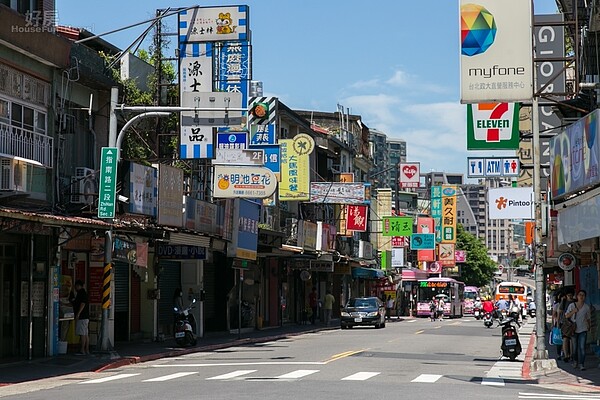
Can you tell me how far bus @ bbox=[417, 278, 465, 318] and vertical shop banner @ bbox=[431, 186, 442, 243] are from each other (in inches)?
356

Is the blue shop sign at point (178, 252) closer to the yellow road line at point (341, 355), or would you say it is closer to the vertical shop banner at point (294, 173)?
the yellow road line at point (341, 355)

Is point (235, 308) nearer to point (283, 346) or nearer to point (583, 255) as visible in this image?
point (283, 346)

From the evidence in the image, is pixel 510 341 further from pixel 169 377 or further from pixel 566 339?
pixel 169 377

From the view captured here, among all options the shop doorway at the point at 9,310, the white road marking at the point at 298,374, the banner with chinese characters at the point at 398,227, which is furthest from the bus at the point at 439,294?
the white road marking at the point at 298,374

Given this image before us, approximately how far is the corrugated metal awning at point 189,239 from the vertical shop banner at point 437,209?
188ft

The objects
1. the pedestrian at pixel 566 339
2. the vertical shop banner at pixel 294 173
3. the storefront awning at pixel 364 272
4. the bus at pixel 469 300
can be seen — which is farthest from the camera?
the bus at pixel 469 300

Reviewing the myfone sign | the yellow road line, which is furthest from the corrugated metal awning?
the myfone sign

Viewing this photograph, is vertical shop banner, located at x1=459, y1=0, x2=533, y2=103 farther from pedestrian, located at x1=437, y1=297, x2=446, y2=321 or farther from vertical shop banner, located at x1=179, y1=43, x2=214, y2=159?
pedestrian, located at x1=437, y1=297, x2=446, y2=321

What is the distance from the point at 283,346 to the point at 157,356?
6791mm

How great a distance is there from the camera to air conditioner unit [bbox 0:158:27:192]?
24.3 m

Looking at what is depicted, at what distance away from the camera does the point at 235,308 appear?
149ft

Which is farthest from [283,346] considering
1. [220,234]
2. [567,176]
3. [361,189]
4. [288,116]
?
[288,116]

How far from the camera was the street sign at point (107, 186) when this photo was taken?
2569 centimetres

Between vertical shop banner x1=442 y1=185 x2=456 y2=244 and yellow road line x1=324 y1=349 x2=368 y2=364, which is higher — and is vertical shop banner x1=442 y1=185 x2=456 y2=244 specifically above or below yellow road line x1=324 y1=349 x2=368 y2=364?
above
